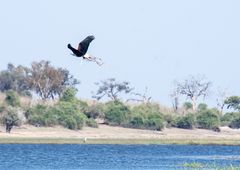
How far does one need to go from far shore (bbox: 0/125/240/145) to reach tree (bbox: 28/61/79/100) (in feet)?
70.0

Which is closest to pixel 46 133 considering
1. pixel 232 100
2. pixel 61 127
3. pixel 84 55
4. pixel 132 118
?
pixel 61 127

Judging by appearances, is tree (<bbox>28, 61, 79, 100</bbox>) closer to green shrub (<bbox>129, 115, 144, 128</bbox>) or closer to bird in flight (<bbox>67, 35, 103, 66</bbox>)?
green shrub (<bbox>129, 115, 144, 128</bbox>)

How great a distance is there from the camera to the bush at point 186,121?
305 feet

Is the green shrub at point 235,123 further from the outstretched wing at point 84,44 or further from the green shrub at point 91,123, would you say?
the outstretched wing at point 84,44

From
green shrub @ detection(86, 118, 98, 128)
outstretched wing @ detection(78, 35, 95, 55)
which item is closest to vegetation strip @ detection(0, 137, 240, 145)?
green shrub @ detection(86, 118, 98, 128)

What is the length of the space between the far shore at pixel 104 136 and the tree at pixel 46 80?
21347 millimetres

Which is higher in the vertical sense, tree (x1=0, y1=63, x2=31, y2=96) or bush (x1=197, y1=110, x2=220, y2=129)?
tree (x1=0, y1=63, x2=31, y2=96)

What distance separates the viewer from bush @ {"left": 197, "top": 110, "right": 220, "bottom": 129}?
95.2 meters

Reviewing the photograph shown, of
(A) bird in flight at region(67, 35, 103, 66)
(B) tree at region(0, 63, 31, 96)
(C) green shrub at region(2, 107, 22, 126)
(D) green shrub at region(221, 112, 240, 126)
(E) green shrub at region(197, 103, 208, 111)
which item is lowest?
(A) bird in flight at region(67, 35, 103, 66)

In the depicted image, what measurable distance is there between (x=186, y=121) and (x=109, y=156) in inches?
1114

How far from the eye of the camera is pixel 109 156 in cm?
6562

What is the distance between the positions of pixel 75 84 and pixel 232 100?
793 inches

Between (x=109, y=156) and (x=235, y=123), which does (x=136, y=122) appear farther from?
(x=109, y=156)

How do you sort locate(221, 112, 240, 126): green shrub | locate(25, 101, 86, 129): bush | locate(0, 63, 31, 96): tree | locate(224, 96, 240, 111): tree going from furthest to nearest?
locate(0, 63, 31, 96): tree < locate(224, 96, 240, 111): tree < locate(221, 112, 240, 126): green shrub < locate(25, 101, 86, 129): bush
